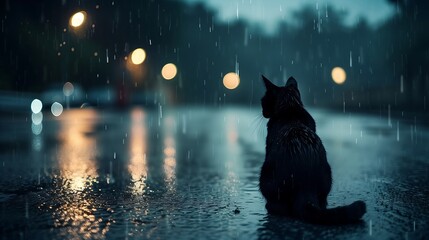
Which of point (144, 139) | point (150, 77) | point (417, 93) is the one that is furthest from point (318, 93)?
point (144, 139)

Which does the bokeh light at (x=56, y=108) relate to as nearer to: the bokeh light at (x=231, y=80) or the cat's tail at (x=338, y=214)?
the cat's tail at (x=338, y=214)

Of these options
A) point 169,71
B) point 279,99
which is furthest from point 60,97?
point 279,99

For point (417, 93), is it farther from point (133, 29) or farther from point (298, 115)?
point (298, 115)

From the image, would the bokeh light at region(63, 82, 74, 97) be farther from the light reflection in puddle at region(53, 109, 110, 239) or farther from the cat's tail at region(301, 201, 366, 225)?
the cat's tail at region(301, 201, 366, 225)

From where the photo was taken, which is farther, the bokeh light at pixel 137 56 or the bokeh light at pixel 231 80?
the bokeh light at pixel 231 80

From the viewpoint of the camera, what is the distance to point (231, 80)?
96.6m

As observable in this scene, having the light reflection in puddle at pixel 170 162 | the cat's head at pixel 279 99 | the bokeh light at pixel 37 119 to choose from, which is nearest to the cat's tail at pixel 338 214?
the cat's head at pixel 279 99

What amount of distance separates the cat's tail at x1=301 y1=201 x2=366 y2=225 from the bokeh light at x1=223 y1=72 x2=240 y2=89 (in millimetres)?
88765

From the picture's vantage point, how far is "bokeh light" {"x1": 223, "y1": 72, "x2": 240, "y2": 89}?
94.2m

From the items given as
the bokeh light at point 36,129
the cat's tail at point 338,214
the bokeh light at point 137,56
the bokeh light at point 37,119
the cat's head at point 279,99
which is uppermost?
the bokeh light at point 137,56

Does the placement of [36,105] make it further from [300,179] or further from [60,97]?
[300,179]

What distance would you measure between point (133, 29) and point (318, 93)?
124 feet

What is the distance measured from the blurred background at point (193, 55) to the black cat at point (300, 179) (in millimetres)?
13143

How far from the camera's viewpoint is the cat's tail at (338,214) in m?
4.62
